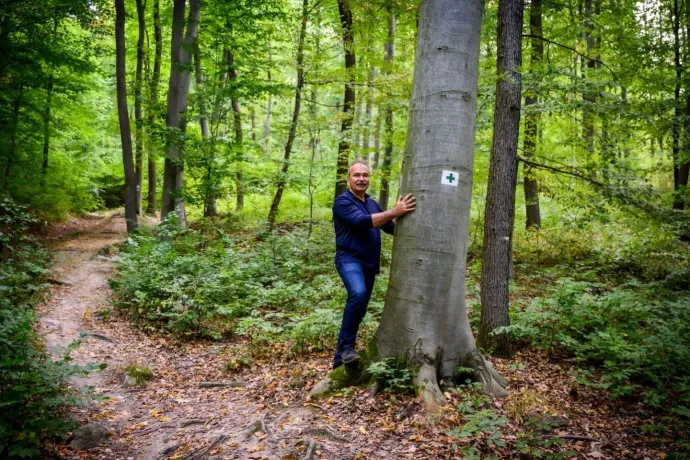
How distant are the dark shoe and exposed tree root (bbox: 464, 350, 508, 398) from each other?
40.0 inches

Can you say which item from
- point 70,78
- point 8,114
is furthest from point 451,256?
point 70,78

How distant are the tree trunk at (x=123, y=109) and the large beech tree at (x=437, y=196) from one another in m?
11.7

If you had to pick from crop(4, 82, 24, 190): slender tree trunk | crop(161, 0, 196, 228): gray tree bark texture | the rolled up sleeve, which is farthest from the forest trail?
crop(4, 82, 24, 190): slender tree trunk

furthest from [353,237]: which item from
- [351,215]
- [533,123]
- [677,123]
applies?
[677,123]

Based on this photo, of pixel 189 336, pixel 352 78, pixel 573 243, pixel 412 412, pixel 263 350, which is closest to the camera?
pixel 412 412

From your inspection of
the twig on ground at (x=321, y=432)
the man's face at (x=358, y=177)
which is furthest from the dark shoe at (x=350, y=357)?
the man's face at (x=358, y=177)

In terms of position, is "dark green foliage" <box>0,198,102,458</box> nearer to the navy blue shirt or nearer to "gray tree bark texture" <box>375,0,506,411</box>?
the navy blue shirt

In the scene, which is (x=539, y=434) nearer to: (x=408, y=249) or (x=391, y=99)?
(x=408, y=249)

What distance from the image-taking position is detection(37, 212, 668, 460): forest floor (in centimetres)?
320

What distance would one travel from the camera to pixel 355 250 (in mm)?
4246

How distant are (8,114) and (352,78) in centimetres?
1016

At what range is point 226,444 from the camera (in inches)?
133

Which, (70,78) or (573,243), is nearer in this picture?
(573,243)

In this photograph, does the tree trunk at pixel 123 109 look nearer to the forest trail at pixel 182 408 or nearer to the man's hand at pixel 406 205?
the forest trail at pixel 182 408
